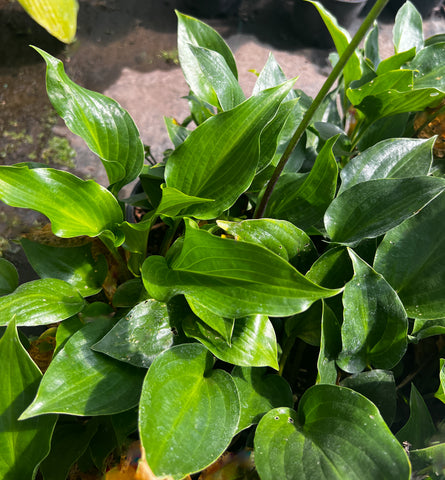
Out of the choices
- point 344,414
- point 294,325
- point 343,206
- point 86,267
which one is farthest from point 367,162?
point 86,267

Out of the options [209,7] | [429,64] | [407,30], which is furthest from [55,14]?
[429,64]

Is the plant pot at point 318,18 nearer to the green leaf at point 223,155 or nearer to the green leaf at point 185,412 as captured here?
the green leaf at point 223,155

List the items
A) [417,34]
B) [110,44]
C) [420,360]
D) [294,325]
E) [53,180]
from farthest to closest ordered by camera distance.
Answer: [110,44], [417,34], [420,360], [294,325], [53,180]

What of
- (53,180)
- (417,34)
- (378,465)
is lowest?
(378,465)

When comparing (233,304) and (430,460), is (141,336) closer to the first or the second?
(233,304)

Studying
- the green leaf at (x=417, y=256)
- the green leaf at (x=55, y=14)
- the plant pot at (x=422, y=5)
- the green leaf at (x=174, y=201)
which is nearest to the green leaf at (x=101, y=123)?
the green leaf at (x=174, y=201)

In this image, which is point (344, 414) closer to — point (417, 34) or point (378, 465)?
point (378, 465)
